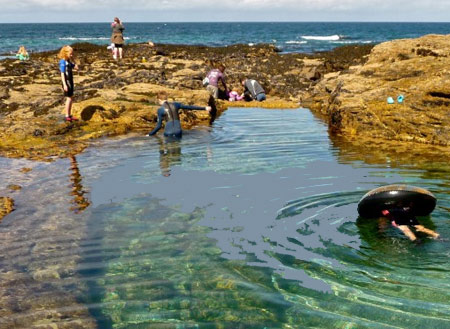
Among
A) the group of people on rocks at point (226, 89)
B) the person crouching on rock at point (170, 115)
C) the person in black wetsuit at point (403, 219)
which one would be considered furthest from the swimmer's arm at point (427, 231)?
the group of people on rocks at point (226, 89)

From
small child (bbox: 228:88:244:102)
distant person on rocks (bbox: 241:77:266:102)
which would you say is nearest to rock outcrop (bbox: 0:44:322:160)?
distant person on rocks (bbox: 241:77:266:102)

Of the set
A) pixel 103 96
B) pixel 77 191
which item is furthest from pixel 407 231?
pixel 103 96

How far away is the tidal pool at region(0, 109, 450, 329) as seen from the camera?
6117 mm

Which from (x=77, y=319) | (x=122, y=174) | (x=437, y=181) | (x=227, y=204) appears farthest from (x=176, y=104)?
(x=77, y=319)

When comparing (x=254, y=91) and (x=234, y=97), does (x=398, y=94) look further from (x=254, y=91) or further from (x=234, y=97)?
(x=234, y=97)

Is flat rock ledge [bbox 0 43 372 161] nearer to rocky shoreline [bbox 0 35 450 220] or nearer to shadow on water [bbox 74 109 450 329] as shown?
rocky shoreline [bbox 0 35 450 220]

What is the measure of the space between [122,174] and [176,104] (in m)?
4.56

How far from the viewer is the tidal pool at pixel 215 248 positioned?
6117mm

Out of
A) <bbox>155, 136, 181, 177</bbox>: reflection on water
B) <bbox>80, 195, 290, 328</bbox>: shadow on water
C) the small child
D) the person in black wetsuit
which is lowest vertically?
<bbox>80, 195, 290, 328</bbox>: shadow on water

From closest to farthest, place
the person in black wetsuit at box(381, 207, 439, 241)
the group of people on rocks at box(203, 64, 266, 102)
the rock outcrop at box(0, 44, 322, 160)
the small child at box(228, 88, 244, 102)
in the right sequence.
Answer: the person in black wetsuit at box(381, 207, 439, 241) < the rock outcrop at box(0, 44, 322, 160) < the group of people on rocks at box(203, 64, 266, 102) < the small child at box(228, 88, 244, 102)

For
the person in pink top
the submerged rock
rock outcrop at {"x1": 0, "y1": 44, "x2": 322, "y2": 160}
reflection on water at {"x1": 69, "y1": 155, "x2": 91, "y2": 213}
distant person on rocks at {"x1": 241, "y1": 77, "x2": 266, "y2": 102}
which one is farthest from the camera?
distant person on rocks at {"x1": 241, "y1": 77, "x2": 266, "y2": 102}

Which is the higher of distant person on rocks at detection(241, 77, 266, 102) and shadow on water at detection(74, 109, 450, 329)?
distant person on rocks at detection(241, 77, 266, 102)

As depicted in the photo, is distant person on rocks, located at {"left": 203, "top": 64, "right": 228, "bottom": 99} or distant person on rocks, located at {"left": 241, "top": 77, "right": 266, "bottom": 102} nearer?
distant person on rocks, located at {"left": 203, "top": 64, "right": 228, "bottom": 99}

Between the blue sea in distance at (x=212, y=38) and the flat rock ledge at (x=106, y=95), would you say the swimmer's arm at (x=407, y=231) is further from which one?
the blue sea in distance at (x=212, y=38)
